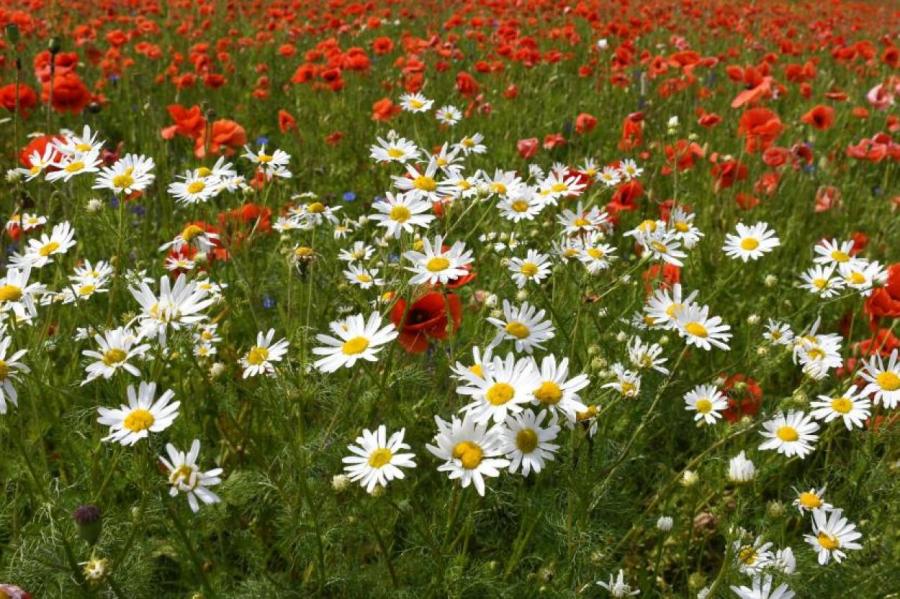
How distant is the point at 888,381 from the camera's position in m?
1.79

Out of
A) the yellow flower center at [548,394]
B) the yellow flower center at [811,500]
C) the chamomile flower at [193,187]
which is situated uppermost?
the chamomile flower at [193,187]

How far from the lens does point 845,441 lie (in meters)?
2.50

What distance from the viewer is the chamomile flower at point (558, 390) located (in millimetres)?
1310

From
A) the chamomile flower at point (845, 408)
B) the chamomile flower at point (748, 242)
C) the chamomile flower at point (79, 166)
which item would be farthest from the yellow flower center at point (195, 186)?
the chamomile flower at point (845, 408)

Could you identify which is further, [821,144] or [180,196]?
[821,144]

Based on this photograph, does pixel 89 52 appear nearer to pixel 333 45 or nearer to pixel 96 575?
pixel 333 45

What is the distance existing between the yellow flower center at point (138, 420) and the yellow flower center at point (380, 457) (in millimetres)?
410

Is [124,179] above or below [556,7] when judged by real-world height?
below

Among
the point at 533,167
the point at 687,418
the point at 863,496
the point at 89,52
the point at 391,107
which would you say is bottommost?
the point at 863,496

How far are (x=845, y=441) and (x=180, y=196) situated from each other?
7.69 ft

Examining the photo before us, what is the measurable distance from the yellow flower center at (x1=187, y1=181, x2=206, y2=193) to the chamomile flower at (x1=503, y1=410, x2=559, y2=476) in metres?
1.23

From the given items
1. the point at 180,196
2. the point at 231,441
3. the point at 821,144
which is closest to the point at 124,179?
the point at 180,196

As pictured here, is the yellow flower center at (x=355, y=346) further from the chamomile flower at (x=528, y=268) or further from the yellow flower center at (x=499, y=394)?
the chamomile flower at (x=528, y=268)

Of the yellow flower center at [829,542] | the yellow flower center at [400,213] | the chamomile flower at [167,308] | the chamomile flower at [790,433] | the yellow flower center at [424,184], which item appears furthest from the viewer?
the yellow flower center at [424,184]
